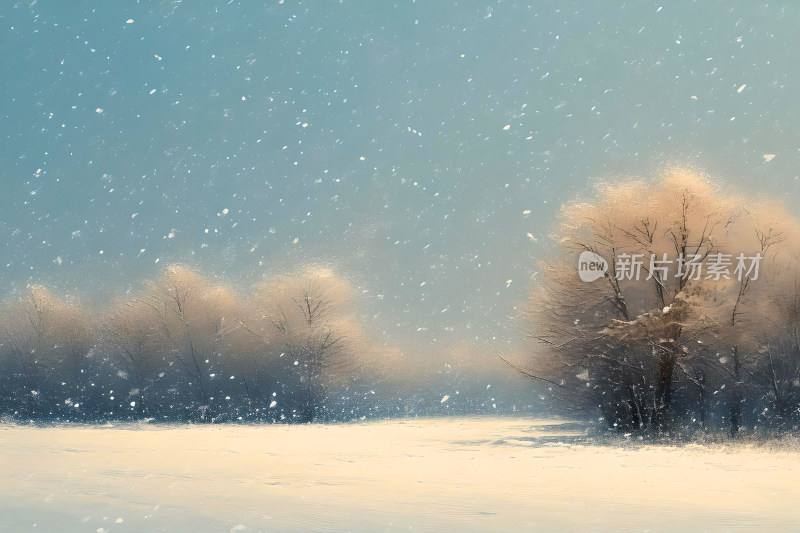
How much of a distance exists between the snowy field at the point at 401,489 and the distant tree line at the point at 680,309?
11.2 feet

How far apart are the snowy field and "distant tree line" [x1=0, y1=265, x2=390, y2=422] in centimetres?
2695

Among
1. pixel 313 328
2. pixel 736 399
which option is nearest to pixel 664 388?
pixel 736 399

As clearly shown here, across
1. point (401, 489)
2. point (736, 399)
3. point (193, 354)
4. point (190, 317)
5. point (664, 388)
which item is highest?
point (190, 317)

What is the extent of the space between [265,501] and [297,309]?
41840 mm

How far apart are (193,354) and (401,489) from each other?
40422mm

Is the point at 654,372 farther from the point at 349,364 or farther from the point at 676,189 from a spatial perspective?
the point at 349,364

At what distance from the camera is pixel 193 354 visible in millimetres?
52219

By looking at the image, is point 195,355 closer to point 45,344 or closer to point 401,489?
point 45,344

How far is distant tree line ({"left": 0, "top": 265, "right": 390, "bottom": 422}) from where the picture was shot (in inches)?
2002

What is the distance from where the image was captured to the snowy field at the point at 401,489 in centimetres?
1084

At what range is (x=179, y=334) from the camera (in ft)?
A: 173

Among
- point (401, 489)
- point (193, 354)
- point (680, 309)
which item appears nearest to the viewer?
point (401, 489)

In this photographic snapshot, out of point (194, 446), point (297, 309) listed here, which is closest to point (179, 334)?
point (297, 309)

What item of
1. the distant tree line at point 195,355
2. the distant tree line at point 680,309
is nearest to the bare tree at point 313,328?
the distant tree line at point 195,355
